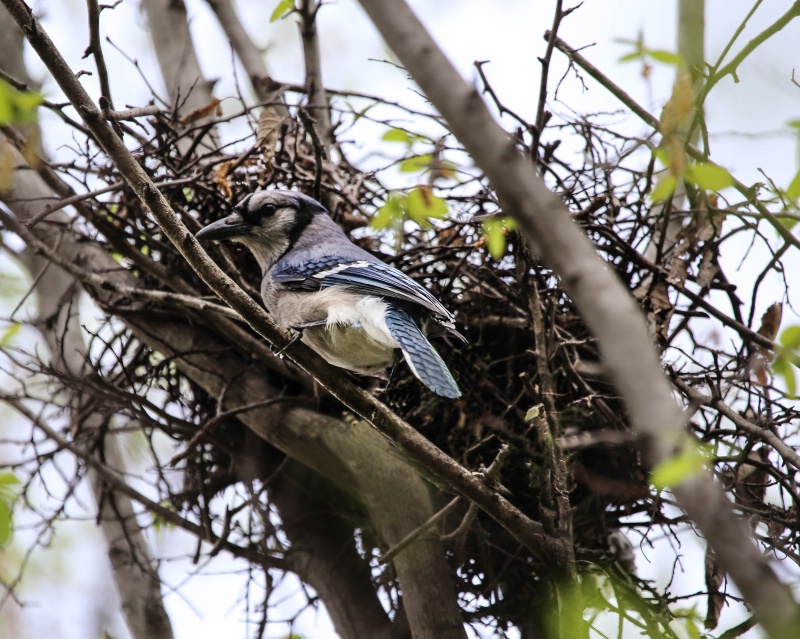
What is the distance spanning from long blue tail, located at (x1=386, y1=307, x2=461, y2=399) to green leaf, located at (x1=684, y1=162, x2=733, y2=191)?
0.90m

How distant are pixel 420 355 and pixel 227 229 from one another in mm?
950

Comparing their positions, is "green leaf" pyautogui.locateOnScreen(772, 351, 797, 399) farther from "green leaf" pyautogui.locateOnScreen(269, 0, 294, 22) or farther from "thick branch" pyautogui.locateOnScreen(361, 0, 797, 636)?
"green leaf" pyautogui.locateOnScreen(269, 0, 294, 22)

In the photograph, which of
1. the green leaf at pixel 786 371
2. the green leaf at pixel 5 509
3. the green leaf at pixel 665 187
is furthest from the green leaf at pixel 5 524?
the green leaf at pixel 786 371

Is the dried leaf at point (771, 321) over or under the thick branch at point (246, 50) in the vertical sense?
under

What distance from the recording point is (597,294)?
3.03 feet

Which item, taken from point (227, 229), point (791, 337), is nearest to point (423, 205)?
point (791, 337)

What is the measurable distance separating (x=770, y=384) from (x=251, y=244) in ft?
6.12

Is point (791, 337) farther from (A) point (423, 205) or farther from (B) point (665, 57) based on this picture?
(A) point (423, 205)

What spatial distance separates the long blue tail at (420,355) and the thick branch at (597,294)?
1.26m

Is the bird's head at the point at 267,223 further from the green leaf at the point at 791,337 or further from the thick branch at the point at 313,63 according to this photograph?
the green leaf at the point at 791,337

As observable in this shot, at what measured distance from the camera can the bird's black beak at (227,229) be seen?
2875mm

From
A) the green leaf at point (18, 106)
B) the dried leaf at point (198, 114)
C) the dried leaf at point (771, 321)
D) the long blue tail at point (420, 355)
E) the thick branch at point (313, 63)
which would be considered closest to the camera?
the green leaf at point (18, 106)

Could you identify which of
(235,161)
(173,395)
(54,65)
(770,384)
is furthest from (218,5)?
(770,384)

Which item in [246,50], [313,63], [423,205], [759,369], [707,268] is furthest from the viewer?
[246,50]
